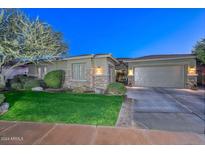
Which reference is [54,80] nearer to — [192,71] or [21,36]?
[21,36]

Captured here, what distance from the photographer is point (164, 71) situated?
48.9ft

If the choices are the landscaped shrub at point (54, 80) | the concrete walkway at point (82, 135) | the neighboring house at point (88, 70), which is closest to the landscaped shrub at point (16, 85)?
the landscaped shrub at point (54, 80)

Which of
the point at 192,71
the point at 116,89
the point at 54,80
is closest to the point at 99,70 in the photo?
the point at 116,89

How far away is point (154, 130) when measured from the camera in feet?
14.2

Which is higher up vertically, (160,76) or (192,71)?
(192,71)

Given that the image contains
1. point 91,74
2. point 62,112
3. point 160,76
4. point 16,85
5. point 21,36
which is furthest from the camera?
point 160,76

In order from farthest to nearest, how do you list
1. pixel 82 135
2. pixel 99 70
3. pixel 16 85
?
1. pixel 16 85
2. pixel 99 70
3. pixel 82 135

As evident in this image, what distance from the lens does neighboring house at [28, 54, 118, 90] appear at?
12616mm

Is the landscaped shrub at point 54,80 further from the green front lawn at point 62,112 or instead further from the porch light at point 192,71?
the porch light at point 192,71

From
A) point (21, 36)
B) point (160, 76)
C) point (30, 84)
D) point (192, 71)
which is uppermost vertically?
point (21, 36)

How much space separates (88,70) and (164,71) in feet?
23.1

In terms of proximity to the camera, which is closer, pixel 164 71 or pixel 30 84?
pixel 30 84

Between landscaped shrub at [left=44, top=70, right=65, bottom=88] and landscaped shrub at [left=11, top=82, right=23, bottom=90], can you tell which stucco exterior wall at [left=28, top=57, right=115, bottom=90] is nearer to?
landscaped shrub at [left=44, top=70, right=65, bottom=88]
